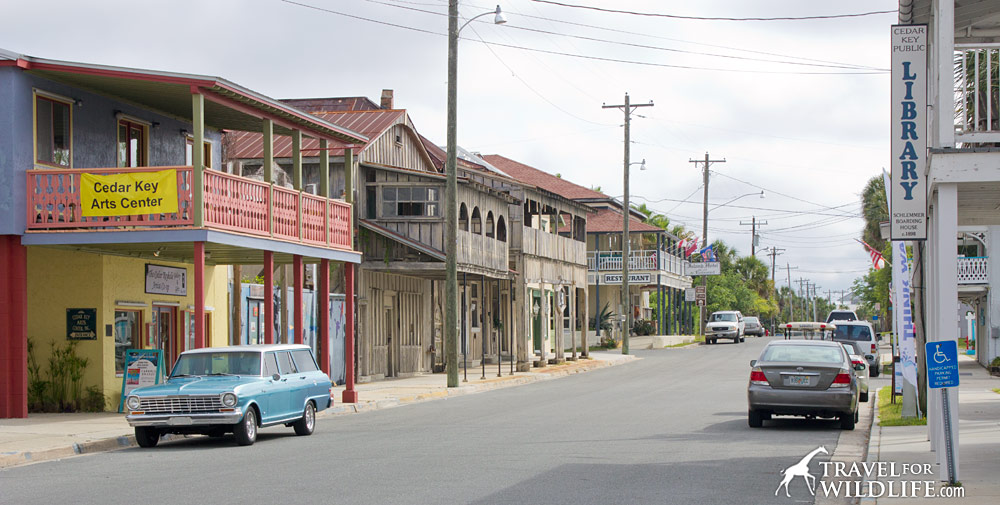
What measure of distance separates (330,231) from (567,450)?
37.7 ft

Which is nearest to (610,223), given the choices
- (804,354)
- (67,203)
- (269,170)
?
(269,170)

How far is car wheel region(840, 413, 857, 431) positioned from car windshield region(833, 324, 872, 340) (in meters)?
17.4

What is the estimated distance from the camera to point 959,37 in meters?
15.0

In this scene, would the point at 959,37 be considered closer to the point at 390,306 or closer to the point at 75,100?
the point at 75,100

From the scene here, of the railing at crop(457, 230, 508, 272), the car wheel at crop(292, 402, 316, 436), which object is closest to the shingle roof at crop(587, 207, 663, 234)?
the railing at crop(457, 230, 508, 272)

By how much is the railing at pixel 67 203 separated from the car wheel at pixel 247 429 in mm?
4727

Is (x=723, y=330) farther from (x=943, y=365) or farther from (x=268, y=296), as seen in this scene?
(x=943, y=365)

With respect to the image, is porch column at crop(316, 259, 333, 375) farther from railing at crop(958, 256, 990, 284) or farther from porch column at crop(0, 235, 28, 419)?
railing at crop(958, 256, 990, 284)

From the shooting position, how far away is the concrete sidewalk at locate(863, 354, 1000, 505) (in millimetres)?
10398

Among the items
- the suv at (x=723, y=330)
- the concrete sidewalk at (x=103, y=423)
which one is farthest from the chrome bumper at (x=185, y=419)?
the suv at (x=723, y=330)

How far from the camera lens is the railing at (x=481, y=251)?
3247cm

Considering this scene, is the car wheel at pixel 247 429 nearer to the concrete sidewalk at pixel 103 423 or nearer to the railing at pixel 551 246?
the concrete sidewalk at pixel 103 423

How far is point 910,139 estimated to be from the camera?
12.6 meters

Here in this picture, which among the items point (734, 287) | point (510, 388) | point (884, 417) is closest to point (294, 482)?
point (884, 417)
